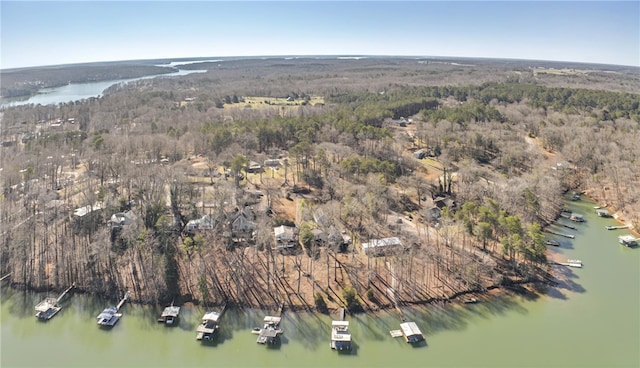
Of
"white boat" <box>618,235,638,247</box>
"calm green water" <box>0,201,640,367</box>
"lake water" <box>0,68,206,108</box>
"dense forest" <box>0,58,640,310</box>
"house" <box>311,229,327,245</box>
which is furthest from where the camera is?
"lake water" <box>0,68,206,108</box>

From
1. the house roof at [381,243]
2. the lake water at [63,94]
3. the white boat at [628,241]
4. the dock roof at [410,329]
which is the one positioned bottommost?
the dock roof at [410,329]

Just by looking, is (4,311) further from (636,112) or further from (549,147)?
(636,112)

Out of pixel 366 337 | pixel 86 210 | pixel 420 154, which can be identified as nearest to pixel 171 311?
pixel 366 337

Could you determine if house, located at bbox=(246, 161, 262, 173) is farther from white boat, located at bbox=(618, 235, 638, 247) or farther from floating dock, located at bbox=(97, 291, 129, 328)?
white boat, located at bbox=(618, 235, 638, 247)

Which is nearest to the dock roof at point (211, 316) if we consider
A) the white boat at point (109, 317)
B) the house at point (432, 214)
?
the white boat at point (109, 317)

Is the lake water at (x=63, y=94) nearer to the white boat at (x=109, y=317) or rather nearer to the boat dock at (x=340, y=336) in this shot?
the white boat at (x=109, y=317)

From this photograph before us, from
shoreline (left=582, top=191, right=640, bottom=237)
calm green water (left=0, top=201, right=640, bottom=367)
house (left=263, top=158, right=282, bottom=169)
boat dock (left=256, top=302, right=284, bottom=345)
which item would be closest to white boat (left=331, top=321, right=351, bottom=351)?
calm green water (left=0, top=201, right=640, bottom=367)
